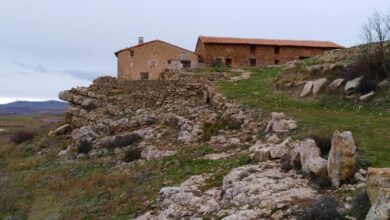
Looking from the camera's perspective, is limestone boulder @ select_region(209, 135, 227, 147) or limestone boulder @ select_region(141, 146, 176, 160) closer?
limestone boulder @ select_region(209, 135, 227, 147)

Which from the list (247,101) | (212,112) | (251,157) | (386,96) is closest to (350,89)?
(386,96)

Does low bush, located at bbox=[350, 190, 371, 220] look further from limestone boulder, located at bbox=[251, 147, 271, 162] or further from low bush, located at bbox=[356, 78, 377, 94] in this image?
low bush, located at bbox=[356, 78, 377, 94]

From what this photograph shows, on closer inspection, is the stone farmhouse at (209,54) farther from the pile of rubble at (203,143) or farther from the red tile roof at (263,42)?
the pile of rubble at (203,143)

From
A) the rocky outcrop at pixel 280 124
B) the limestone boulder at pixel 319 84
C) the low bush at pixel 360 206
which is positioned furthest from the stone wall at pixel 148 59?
the low bush at pixel 360 206

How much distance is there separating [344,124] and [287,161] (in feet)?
15.1

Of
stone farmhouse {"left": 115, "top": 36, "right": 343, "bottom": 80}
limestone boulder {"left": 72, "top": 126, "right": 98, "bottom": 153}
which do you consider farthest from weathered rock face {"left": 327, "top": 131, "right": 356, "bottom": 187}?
stone farmhouse {"left": 115, "top": 36, "right": 343, "bottom": 80}

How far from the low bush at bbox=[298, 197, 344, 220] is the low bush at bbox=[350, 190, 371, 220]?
0.27 m

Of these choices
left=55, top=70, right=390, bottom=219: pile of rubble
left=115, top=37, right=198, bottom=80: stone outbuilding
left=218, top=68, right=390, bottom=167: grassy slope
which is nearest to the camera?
left=55, top=70, right=390, bottom=219: pile of rubble

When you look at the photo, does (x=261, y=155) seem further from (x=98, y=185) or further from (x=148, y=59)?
(x=148, y=59)

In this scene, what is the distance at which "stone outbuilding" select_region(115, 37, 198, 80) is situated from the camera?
41281 mm

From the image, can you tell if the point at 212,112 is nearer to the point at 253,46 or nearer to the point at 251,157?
the point at 251,157

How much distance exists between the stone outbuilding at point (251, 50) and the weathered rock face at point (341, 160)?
34.1 metres

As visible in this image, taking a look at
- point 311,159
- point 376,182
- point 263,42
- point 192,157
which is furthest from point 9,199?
point 263,42

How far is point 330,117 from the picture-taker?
57.8 ft
